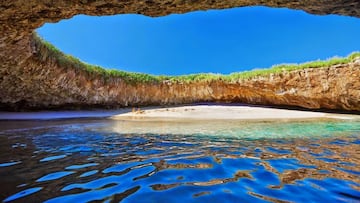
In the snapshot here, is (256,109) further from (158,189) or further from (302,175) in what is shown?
(158,189)

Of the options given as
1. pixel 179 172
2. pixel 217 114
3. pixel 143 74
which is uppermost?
pixel 143 74

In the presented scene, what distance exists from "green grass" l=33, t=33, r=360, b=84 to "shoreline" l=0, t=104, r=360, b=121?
4.50 feet

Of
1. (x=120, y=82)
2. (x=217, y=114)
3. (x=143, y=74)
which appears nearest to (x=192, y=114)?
(x=217, y=114)

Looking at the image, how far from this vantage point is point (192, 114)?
38.5ft

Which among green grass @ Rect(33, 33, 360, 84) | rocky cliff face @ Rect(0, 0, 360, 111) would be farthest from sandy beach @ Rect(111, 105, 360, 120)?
green grass @ Rect(33, 33, 360, 84)

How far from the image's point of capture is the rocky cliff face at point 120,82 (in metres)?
3.47

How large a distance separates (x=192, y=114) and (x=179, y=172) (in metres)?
8.89

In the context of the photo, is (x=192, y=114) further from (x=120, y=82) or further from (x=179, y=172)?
(x=179, y=172)

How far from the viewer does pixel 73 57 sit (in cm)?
1141

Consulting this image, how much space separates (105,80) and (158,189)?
10603mm

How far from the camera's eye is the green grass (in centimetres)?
964

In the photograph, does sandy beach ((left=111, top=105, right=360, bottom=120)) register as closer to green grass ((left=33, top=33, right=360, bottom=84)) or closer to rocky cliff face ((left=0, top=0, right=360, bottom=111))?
rocky cliff face ((left=0, top=0, right=360, bottom=111))

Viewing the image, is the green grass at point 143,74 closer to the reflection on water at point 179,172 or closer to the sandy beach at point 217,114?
the sandy beach at point 217,114

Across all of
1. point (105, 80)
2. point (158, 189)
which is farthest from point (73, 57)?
point (158, 189)
